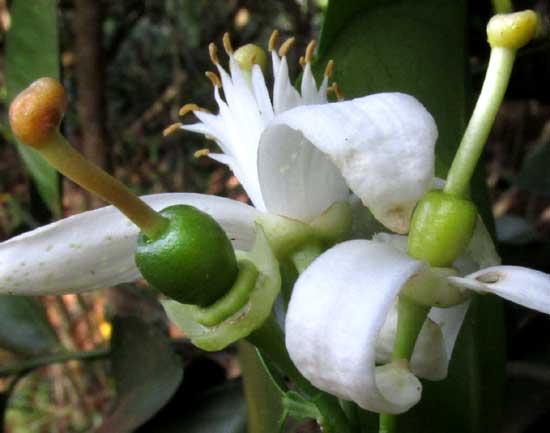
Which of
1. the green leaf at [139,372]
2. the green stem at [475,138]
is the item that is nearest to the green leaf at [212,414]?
the green leaf at [139,372]

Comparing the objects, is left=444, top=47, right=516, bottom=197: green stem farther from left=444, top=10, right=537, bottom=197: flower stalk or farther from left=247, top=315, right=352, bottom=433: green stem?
left=247, top=315, right=352, bottom=433: green stem

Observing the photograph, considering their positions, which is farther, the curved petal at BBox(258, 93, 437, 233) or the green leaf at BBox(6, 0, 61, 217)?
the green leaf at BBox(6, 0, 61, 217)

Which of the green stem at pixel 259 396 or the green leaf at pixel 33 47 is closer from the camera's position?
the green stem at pixel 259 396

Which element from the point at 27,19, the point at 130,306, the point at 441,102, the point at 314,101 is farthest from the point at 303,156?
the point at 130,306

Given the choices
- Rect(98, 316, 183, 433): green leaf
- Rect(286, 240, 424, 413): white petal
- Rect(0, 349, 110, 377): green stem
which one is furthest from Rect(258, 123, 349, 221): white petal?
Rect(0, 349, 110, 377): green stem

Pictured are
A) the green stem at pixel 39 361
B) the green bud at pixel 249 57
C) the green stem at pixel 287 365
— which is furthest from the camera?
the green stem at pixel 39 361

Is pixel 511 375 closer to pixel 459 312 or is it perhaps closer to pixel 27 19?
pixel 459 312

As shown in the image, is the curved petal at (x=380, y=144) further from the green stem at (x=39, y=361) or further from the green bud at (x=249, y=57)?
the green stem at (x=39, y=361)
